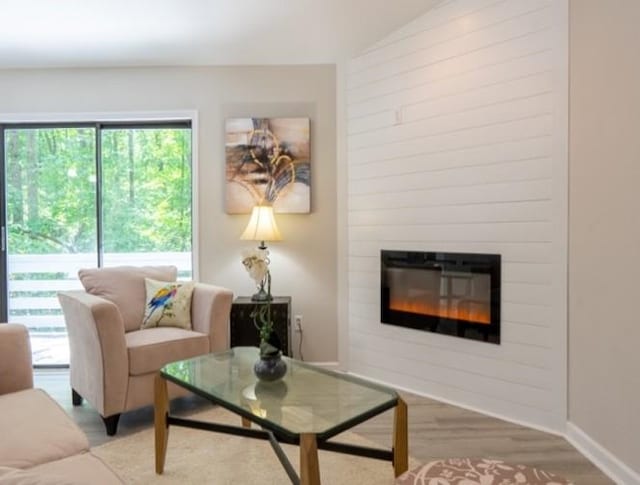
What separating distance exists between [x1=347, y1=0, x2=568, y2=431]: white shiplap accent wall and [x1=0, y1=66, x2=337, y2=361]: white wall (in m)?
0.23

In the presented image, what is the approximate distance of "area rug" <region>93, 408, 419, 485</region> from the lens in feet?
6.33

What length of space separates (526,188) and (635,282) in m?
0.80

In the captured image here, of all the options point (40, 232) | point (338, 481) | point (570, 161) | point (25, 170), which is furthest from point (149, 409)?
point (570, 161)

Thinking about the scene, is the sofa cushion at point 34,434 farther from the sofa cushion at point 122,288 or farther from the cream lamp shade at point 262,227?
the cream lamp shade at point 262,227

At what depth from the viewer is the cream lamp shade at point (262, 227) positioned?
3.18 meters

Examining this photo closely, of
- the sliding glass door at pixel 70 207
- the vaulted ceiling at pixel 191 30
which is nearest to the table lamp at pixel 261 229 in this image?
the sliding glass door at pixel 70 207

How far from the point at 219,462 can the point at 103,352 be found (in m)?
0.85

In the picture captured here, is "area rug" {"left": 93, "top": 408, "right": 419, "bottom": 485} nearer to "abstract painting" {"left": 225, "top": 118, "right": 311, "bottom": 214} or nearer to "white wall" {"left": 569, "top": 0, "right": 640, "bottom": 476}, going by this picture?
"white wall" {"left": 569, "top": 0, "right": 640, "bottom": 476}

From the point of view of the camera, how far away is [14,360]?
176 centimetres

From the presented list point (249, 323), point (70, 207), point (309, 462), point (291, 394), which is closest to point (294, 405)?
point (291, 394)

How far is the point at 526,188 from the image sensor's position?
248 centimetres

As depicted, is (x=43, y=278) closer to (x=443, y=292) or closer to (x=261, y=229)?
(x=261, y=229)

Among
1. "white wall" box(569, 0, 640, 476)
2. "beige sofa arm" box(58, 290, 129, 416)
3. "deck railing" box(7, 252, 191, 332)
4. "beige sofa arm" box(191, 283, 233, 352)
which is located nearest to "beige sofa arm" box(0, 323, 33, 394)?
"beige sofa arm" box(58, 290, 129, 416)

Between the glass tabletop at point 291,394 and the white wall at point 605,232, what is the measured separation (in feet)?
3.70
